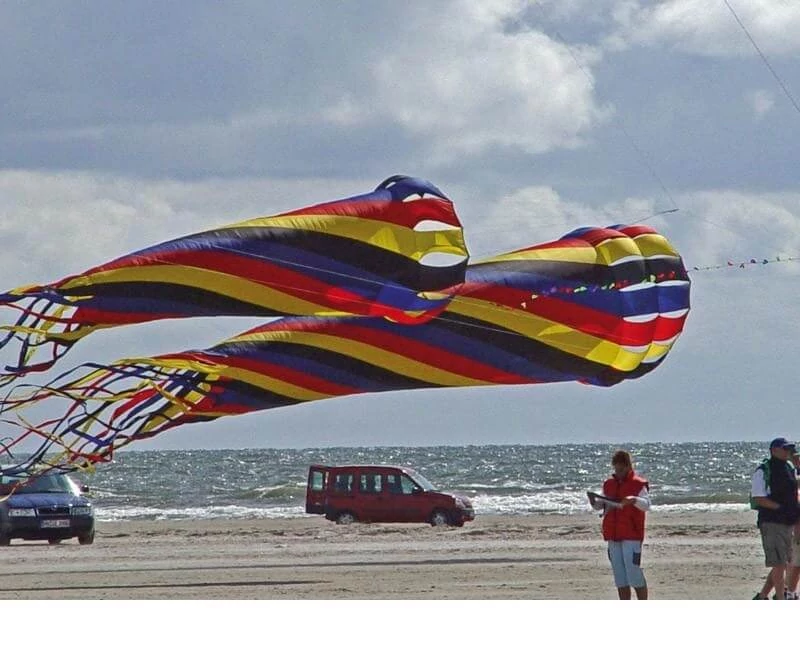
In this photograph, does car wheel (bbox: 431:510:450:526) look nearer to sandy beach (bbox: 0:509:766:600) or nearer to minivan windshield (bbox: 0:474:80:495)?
sandy beach (bbox: 0:509:766:600)

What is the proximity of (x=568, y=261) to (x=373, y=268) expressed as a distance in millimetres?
2048

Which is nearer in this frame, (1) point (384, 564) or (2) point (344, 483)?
(1) point (384, 564)

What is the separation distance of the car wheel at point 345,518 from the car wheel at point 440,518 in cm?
143

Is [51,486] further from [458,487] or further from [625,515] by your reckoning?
[458,487]

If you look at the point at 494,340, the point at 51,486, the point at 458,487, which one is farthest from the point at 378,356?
the point at 458,487

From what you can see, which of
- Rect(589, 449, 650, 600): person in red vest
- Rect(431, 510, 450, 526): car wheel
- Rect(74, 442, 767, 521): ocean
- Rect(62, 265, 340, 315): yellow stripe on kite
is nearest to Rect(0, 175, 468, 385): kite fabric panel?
Rect(62, 265, 340, 315): yellow stripe on kite

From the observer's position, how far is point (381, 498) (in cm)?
2427

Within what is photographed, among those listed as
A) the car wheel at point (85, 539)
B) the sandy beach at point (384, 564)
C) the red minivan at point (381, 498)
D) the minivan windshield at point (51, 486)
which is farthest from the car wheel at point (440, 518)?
the minivan windshield at point (51, 486)

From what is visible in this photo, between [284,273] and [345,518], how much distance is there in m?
13.8

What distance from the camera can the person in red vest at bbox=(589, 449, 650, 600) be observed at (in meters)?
9.44

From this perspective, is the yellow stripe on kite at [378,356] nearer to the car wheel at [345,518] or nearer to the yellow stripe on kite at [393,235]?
the yellow stripe on kite at [393,235]

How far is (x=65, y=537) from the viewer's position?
1864 cm

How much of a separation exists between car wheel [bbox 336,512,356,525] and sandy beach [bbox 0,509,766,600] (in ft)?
3.06
